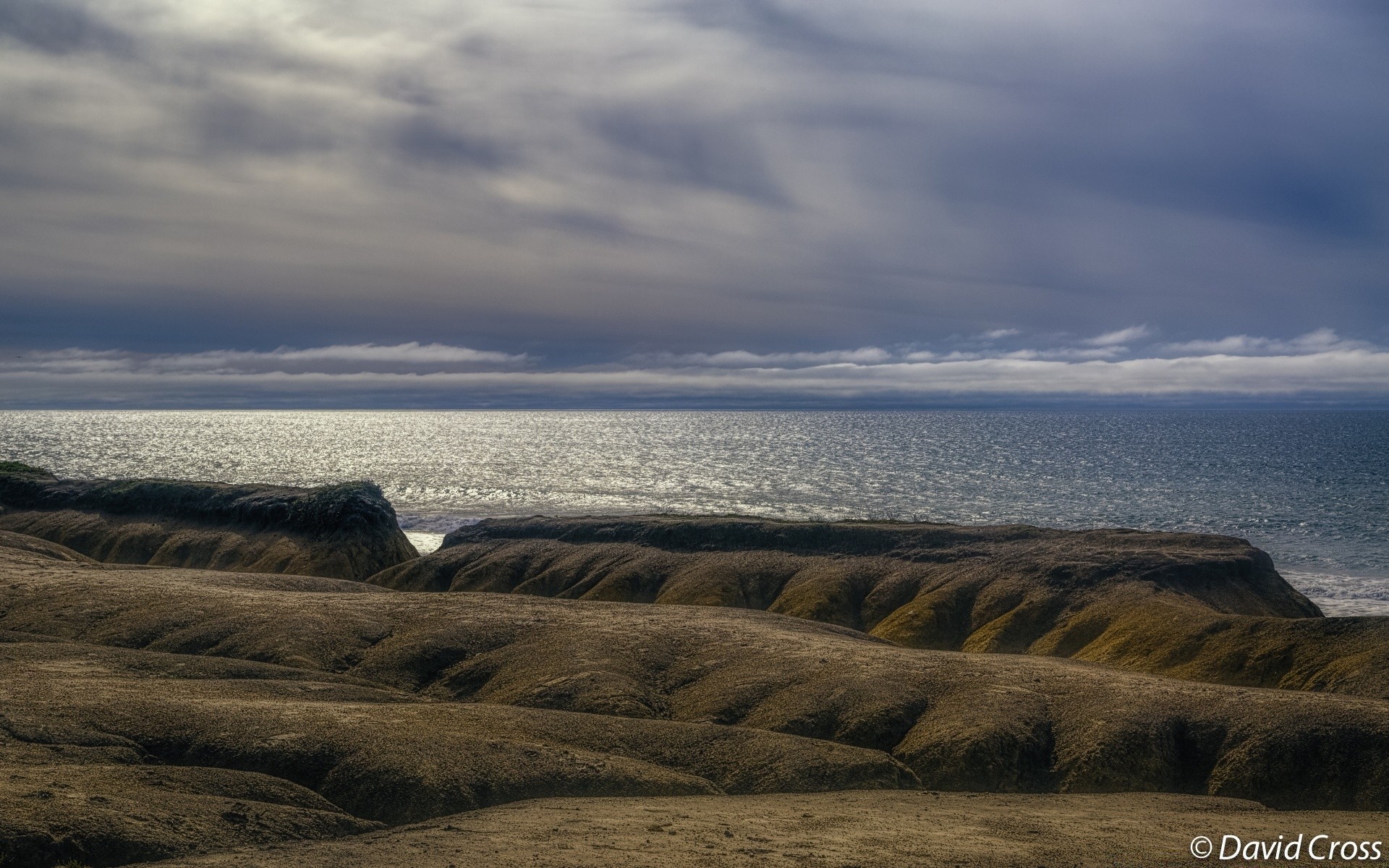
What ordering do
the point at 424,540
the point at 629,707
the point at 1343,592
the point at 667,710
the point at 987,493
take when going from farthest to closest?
1. the point at 987,493
2. the point at 424,540
3. the point at 1343,592
4. the point at 667,710
5. the point at 629,707

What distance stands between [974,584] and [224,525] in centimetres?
6457

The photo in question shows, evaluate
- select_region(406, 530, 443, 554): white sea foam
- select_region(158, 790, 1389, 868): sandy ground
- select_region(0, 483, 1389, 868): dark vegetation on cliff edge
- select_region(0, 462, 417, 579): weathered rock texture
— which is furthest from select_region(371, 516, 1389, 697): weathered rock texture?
select_region(158, 790, 1389, 868): sandy ground

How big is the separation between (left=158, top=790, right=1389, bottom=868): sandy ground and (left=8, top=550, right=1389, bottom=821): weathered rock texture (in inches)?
63.0

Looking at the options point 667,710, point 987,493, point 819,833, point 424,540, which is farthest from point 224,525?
point 987,493

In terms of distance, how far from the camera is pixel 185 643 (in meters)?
38.7

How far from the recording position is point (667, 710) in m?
34.2

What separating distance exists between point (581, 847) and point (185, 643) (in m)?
24.6

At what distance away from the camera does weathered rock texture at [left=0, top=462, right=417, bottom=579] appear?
257 feet

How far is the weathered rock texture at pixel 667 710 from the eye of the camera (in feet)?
88.9

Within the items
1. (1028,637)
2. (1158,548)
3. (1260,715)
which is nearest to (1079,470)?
(1158,548)

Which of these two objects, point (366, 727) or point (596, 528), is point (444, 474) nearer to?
point (596, 528)

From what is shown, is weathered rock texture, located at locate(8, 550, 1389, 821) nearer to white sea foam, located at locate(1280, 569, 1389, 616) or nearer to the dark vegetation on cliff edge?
the dark vegetation on cliff edge

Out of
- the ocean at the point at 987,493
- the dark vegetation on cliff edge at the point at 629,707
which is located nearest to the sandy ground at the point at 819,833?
the dark vegetation on cliff edge at the point at 629,707

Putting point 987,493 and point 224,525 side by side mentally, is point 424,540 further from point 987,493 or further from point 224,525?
point 987,493
